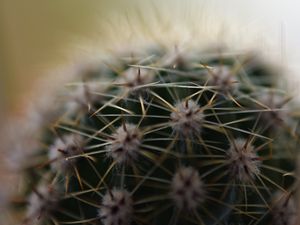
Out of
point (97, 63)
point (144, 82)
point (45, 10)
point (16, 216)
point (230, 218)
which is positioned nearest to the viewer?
point (230, 218)

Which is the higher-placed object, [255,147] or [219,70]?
[219,70]

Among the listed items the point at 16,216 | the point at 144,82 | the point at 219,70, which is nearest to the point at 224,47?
the point at 219,70

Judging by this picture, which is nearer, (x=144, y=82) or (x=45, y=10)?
(x=144, y=82)

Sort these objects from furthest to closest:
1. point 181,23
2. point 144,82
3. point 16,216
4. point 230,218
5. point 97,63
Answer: point 181,23 < point 97,63 < point 16,216 < point 144,82 < point 230,218

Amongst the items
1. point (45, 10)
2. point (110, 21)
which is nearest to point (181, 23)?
point (110, 21)

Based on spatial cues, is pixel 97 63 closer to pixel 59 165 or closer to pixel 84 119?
pixel 84 119

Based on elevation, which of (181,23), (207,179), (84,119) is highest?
(181,23)
